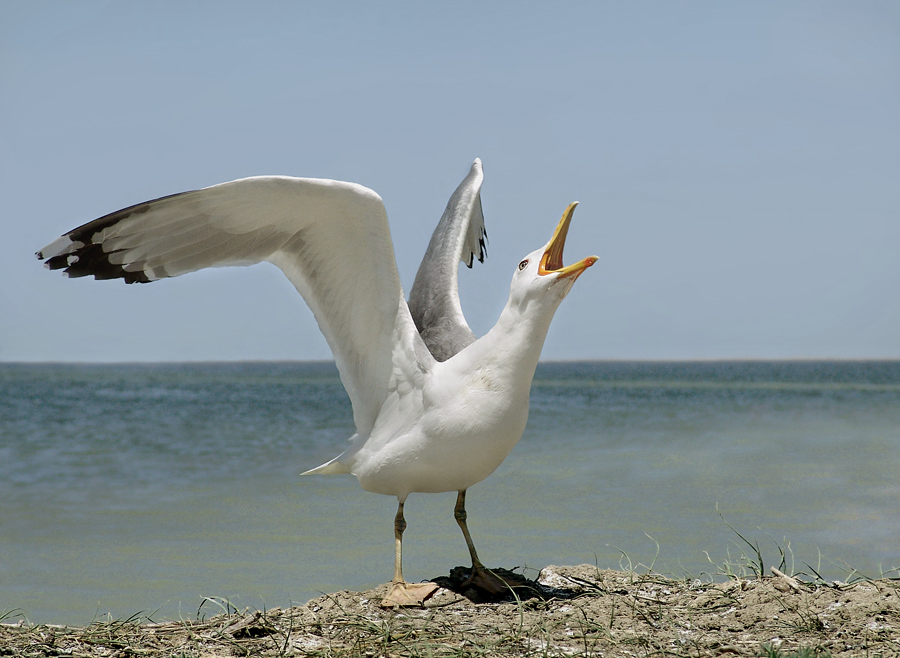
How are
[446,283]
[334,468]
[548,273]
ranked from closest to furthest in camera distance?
[548,273] → [334,468] → [446,283]

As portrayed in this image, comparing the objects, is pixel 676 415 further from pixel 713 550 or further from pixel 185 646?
pixel 185 646

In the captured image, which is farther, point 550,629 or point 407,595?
point 407,595

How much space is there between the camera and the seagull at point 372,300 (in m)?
3.89

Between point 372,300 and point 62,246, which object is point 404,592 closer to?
point 372,300

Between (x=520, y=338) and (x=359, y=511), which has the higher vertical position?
(x=520, y=338)

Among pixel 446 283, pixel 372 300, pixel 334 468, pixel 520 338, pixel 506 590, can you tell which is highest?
pixel 446 283

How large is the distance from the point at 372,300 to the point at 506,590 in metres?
1.67

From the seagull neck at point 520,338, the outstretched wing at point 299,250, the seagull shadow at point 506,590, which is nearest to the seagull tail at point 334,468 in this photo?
the outstretched wing at point 299,250

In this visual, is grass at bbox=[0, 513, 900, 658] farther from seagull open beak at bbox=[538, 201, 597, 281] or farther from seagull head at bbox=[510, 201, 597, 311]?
seagull open beak at bbox=[538, 201, 597, 281]

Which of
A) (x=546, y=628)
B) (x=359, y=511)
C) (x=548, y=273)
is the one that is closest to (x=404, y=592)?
(x=546, y=628)

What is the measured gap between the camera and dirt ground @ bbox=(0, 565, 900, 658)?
3326 millimetres

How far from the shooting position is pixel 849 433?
1745 cm

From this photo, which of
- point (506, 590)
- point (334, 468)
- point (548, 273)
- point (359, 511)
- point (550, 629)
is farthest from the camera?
point (359, 511)

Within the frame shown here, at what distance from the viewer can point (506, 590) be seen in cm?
417
